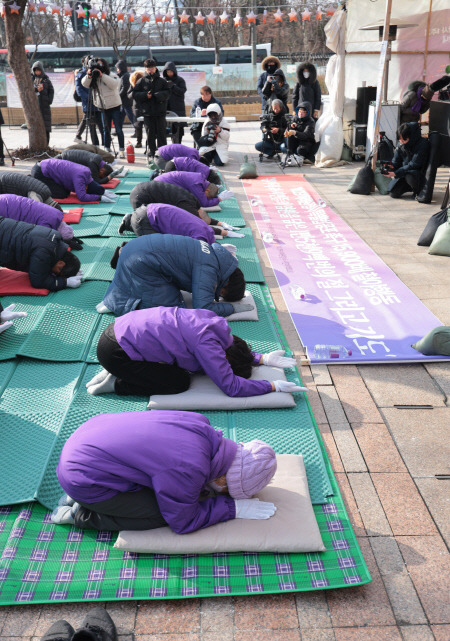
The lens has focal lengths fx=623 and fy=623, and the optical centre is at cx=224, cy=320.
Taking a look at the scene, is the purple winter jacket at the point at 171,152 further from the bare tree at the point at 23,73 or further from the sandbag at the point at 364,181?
the bare tree at the point at 23,73

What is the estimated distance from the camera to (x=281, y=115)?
34.9 ft

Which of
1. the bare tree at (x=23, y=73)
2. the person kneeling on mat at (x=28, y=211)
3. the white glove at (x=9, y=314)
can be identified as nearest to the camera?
the white glove at (x=9, y=314)

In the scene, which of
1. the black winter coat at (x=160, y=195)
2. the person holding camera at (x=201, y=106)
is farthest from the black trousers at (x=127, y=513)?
the person holding camera at (x=201, y=106)

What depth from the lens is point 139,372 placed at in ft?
11.3

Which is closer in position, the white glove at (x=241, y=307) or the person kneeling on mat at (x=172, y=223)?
the white glove at (x=241, y=307)

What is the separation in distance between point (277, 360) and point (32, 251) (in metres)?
2.32

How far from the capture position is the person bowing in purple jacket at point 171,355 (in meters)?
3.28

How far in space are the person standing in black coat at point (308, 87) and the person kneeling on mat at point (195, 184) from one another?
4362mm

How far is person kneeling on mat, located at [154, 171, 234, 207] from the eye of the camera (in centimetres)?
678

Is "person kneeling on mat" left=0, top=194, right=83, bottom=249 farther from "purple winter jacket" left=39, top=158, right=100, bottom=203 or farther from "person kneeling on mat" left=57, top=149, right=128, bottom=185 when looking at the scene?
"person kneeling on mat" left=57, top=149, right=128, bottom=185

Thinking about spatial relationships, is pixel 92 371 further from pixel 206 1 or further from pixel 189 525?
pixel 206 1

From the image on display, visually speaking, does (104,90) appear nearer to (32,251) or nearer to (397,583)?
(32,251)

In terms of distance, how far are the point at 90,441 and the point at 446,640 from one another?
4.89ft

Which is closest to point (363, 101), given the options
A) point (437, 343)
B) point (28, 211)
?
point (28, 211)
